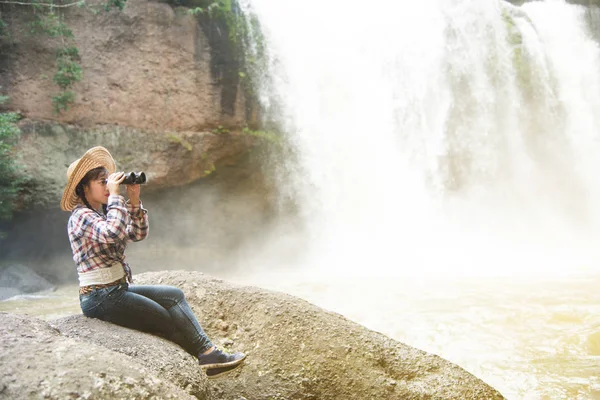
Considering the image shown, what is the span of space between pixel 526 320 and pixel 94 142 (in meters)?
8.82

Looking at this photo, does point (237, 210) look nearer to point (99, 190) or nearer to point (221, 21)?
point (221, 21)

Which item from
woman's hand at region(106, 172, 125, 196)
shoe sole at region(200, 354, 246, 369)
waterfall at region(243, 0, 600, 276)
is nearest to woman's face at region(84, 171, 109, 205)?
woman's hand at region(106, 172, 125, 196)

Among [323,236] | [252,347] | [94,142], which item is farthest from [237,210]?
[252,347]

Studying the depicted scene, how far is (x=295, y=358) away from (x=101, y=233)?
51.1 inches

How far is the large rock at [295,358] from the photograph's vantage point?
2510mm

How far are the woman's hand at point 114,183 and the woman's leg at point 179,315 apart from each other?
56cm

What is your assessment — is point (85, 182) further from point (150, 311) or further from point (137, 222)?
point (150, 311)

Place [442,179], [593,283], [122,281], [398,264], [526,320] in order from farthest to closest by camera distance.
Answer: [442,179] → [398,264] → [593,283] → [526,320] → [122,281]

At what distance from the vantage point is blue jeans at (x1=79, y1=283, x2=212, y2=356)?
261cm

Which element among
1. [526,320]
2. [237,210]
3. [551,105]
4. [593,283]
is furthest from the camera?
[551,105]

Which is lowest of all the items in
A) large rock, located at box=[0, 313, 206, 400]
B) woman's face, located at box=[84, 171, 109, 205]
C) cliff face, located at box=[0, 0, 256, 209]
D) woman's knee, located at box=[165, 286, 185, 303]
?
large rock, located at box=[0, 313, 206, 400]

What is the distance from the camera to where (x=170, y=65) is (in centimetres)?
1116

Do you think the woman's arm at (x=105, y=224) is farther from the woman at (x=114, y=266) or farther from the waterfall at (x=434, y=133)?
the waterfall at (x=434, y=133)

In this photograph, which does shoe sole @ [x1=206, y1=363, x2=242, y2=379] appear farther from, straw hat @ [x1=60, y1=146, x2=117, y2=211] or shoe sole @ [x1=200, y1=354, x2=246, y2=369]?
straw hat @ [x1=60, y1=146, x2=117, y2=211]
